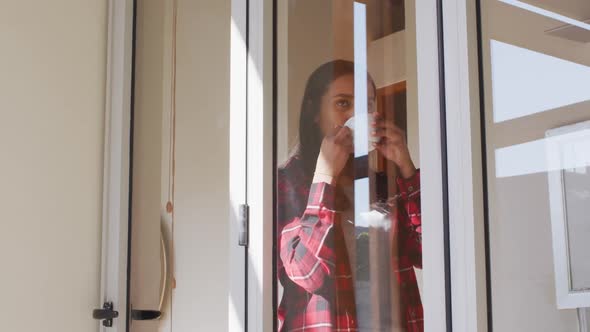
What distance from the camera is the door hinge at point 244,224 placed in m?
1.81

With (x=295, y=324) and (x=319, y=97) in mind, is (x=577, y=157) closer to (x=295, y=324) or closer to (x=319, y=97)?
(x=319, y=97)

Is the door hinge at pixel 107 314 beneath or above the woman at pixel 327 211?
beneath

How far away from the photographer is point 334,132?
1521 millimetres

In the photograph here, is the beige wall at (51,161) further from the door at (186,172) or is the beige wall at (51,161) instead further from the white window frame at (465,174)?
the white window frame at (465,174)

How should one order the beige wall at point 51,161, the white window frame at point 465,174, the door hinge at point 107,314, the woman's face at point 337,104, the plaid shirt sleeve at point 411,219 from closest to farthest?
the white window frame at point 465,174
the plaid shirt sleeve at point 411,219
the woman's face at point 337,104
the beige wall at point 51,161
the door hinge at point 107,314

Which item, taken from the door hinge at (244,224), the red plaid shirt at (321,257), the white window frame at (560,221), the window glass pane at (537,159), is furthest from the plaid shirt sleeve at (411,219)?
the door hinge at (244,224)

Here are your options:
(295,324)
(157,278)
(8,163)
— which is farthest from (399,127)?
(8,163)

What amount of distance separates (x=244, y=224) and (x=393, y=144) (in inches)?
23.3

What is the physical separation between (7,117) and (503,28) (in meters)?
1.71

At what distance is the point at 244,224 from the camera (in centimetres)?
182

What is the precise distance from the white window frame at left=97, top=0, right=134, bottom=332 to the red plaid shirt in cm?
99

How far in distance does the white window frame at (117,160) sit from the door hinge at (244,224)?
2.76ft

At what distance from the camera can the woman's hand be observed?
4.33ft

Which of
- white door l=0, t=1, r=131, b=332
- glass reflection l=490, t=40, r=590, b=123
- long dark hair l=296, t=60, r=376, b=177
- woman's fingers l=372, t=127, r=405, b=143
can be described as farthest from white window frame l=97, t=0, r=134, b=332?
glass reflection l=490, t=40, r=590, b=123
